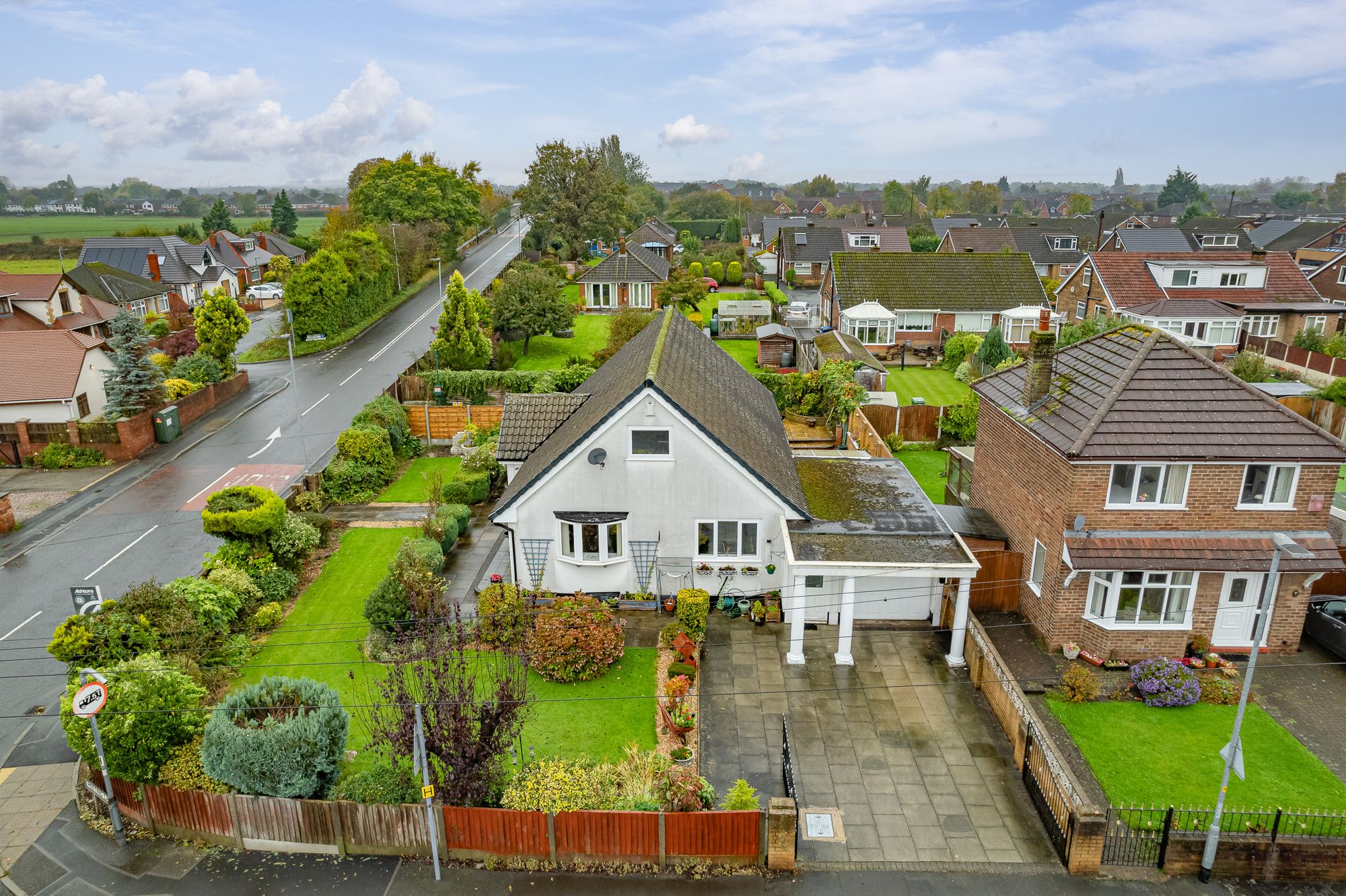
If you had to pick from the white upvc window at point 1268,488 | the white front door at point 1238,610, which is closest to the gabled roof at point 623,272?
the white upvc window at point 1268,488

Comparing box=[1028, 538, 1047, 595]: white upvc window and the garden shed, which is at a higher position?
the garden shed

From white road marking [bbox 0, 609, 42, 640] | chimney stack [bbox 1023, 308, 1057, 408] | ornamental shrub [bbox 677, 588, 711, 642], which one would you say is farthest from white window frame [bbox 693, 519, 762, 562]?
white road marking [bbox 0, 609, 42, 640]

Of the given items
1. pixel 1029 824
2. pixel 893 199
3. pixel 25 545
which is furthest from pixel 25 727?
pixel 893 199

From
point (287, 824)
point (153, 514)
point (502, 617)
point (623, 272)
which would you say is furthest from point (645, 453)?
point (623, 272)

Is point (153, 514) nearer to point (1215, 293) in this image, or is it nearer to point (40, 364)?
point (40, 364)

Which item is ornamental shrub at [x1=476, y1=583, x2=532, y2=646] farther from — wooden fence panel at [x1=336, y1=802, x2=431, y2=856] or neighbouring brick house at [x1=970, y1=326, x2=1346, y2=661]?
neighbouring brick house at [x1=970, y1=326, x2=1346, y2=661]

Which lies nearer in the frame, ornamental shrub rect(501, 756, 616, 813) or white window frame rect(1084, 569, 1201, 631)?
ornamental shrub rect(501, 756, 616, 813)

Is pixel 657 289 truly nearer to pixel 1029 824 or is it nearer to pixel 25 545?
pixel 25 545
